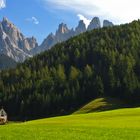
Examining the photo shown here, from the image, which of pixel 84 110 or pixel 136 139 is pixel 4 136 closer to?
pixel 136 139

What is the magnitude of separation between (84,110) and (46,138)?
15781 cm

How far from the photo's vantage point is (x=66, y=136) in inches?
1658

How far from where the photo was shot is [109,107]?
7761 inches

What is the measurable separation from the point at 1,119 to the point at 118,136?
2510 inches

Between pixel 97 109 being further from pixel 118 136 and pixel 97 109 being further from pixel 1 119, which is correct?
pixel 118 136

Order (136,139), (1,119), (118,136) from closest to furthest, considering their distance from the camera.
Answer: (136,139) → (118,136) → (1,119)

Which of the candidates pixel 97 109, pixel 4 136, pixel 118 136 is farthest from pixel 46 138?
pixel 97 109

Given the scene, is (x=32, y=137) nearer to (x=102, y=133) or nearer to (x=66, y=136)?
(x=66, y=136)

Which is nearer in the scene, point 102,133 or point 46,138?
point 46,138

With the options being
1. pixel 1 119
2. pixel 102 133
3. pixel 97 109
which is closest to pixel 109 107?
pixel 97 109

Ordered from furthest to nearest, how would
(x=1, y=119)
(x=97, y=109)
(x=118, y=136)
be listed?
(x=97, y=109), (x=1, y=119), (x=118, y=136)

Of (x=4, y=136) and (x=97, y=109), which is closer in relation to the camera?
(x=4, y=136)

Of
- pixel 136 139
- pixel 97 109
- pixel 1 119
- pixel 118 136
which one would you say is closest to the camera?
pixel 136 139

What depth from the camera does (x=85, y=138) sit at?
40469mm
